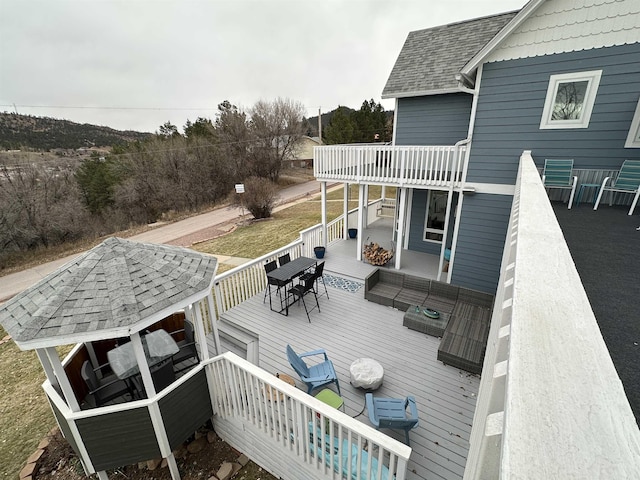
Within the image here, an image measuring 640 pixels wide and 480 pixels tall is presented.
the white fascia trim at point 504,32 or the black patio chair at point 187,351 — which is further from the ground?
the white fascia trim at point 504,32

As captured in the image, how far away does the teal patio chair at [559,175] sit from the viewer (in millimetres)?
5293

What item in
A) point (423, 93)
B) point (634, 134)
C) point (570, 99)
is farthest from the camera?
point (423, 93)

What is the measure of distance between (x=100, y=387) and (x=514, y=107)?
8.85 m

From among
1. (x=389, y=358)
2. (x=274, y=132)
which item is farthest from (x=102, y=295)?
(x=274, y=132)

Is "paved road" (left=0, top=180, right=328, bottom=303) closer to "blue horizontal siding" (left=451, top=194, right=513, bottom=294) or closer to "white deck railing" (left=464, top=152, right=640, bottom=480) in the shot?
"blue horizontal siding" (left=451, top=194, right=513, bottom=294)

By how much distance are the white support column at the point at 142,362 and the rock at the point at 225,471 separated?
1.57 m

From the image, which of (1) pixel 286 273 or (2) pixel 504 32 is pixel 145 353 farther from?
(2) pixel 504 32

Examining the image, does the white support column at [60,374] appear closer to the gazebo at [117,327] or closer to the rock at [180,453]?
the gazebo at [117,327]

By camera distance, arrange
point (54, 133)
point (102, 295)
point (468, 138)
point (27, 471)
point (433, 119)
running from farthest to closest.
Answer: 1. point (54, 133)
2. point (433, 119)
3. point (468, 138)
4. point (27, 471)
5. point (102, 295)

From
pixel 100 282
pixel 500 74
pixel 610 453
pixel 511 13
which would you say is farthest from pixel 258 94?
pixel 610 453

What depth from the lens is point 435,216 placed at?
9109 millimetres

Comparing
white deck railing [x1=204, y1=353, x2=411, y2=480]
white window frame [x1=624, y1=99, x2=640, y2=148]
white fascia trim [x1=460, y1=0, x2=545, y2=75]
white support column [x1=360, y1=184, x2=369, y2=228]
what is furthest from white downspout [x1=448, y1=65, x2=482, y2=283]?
white deck railing [x1=204, y1=353, x2=411, y2=480]

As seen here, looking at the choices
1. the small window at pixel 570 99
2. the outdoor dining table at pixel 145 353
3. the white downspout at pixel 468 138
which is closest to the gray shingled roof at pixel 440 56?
the white downspout at pixel 468 138

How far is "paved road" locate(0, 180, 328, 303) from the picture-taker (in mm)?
12273
